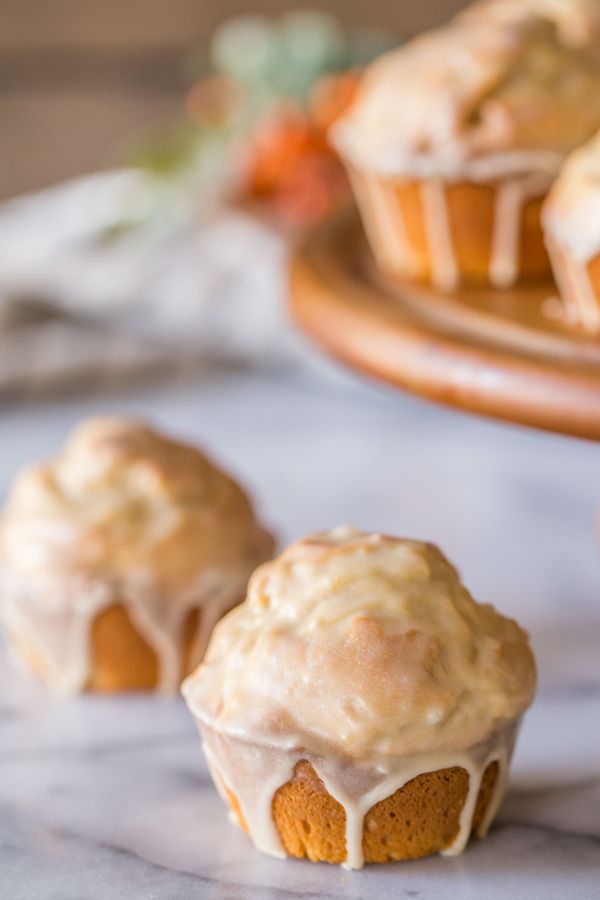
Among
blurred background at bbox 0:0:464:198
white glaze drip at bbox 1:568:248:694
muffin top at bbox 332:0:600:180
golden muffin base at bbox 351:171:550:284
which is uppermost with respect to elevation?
blurred background at bbox 0:0:464:198

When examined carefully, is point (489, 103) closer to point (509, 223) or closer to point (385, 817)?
point (509, 223)

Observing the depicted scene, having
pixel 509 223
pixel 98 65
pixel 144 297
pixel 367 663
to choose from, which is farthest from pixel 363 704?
pixel 98 65

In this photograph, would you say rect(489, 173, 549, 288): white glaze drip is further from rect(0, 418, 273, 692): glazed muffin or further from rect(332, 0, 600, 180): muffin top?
rect(0, 418, 273, 692): glazed muffin

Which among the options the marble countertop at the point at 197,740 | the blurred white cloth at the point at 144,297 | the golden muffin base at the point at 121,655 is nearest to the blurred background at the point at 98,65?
the blurred white cloth at the point at 144,297

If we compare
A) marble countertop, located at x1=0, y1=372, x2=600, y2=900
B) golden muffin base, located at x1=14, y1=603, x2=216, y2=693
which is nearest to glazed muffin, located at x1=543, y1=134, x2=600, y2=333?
marble countertop, located at x1=0, y1=372, x2=600, y2=900

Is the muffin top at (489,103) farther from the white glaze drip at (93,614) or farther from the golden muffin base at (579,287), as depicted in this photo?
the white glaze drip at (93,614)

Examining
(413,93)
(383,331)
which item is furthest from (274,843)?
(413,93)
